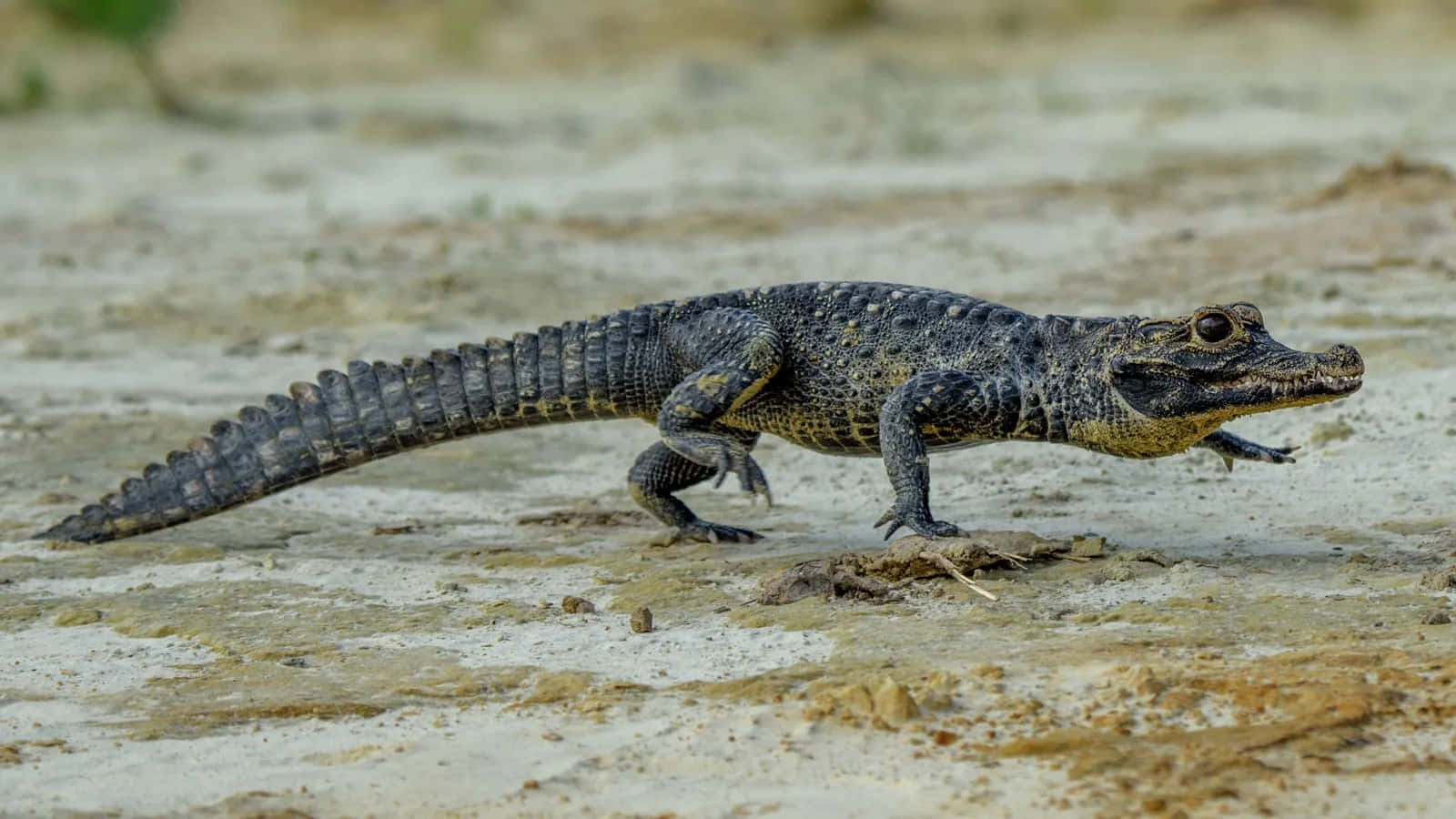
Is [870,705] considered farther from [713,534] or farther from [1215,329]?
[713,534]

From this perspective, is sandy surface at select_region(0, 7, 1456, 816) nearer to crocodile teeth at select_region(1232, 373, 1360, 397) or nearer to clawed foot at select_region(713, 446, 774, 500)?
clawed foot at select_region(713, 446, 774, 500)

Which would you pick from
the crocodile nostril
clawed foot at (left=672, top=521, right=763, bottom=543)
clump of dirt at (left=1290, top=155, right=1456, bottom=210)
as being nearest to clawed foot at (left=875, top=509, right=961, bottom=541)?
clawed foot at (left=672, top=521, right=763, bottom=543)

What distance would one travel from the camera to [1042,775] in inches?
153

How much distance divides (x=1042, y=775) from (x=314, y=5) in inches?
914

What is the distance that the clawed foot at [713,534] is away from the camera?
6.27 m

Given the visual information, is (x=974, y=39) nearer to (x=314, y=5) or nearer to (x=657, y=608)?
(x=314, y=5)

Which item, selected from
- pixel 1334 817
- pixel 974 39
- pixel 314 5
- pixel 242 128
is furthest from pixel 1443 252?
pixel 314 5

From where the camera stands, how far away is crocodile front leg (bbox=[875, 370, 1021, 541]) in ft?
18.3

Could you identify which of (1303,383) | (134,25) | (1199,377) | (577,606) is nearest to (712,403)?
(577,606)

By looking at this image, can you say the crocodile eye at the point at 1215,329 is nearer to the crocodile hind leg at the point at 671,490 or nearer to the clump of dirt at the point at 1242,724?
the clump of dirt at the point at 1242,724

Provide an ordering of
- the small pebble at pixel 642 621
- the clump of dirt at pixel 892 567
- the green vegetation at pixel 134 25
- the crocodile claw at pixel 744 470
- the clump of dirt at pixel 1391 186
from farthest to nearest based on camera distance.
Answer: the green vegetation at pixel 134 25 → the clump of dirt at pixel 1391 186 → the crocodile claw at pixel 744 470 → the clump of dirt at pixel 892 567 → the small pebble at pixel 642 621

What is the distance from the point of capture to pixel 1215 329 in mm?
5367

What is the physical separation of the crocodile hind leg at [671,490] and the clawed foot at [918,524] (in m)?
0.82

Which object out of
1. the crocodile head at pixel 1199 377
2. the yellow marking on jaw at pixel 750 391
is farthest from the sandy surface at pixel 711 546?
the yellow marking on jaw at pixel 750 391
